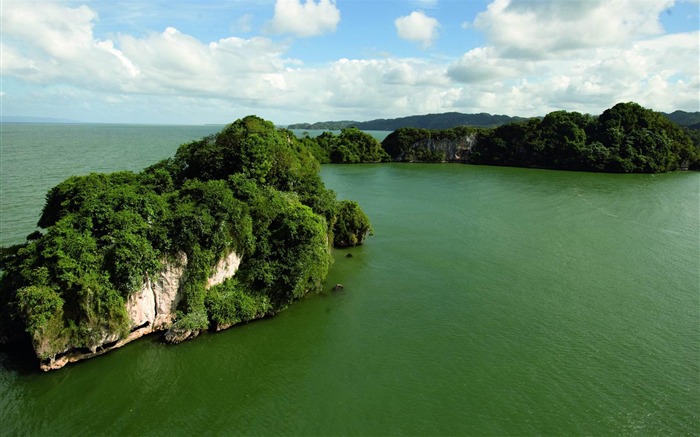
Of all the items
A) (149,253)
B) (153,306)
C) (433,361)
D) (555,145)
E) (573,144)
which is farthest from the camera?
(555,145)

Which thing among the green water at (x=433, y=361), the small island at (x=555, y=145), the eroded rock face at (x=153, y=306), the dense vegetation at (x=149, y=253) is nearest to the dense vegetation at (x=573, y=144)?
the small island at (x=555, y=145)

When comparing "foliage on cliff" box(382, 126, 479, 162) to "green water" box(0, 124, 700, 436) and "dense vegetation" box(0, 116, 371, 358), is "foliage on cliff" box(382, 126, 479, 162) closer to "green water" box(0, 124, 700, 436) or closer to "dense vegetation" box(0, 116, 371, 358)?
"green water" box(0, 124, 700, 436)

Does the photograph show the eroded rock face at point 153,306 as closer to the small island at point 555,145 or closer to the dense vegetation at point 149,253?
the dense vegetation at point 149,253

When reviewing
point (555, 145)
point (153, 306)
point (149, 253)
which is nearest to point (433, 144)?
point (555, 145)

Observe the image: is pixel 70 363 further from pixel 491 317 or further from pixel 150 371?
pixel 491 317

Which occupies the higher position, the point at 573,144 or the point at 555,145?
the point at 573,144

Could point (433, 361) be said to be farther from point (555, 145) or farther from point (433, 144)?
point (433, 144)

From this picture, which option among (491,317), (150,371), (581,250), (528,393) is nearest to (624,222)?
(581,250)
